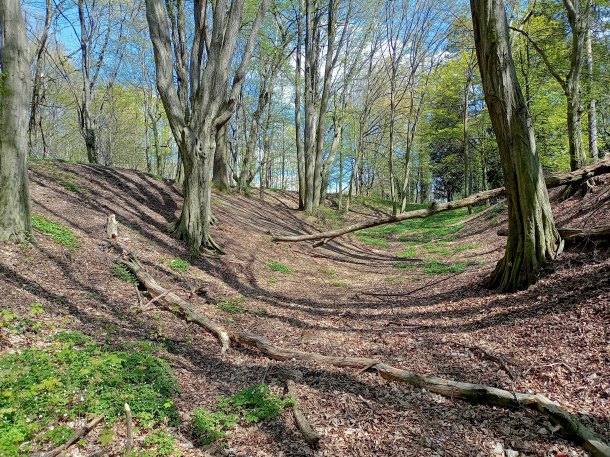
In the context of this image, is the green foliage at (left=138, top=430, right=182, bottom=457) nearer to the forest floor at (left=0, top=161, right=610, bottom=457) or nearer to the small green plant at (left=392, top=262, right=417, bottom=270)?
the forest floor at (left=0, top=161, right=610, bottom=457)

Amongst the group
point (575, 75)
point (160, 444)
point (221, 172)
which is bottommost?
point (160, 444)

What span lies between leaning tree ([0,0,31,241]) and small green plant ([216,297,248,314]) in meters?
3.22

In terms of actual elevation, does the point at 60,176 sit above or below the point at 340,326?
above

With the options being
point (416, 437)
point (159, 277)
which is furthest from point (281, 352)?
point (159, 277)

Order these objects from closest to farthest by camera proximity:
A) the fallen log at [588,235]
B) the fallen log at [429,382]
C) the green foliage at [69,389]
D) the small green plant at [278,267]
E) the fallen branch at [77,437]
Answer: the fallen branch at [77,437]
the green foliage at [69,389]
the fallen log at [429,382]
the fallen log at [588,235]
the small green plant at [278,267]

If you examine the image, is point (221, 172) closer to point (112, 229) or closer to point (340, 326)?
point (112, 229)

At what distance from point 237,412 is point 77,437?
4.11ft

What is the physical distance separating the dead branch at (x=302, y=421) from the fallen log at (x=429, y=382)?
32.4 inches

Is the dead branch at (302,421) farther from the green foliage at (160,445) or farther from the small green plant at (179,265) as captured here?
the small green plant at (179,265)

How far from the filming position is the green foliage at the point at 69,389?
2568 mm

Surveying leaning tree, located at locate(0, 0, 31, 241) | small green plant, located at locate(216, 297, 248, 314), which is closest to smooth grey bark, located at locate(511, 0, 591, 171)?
small green plant, located at locate(216, 297, 248, 314)

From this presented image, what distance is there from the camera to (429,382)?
361cm

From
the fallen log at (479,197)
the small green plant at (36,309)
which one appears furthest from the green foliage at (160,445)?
the fallen log at (479,197)

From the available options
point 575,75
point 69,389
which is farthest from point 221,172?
point 69,389
